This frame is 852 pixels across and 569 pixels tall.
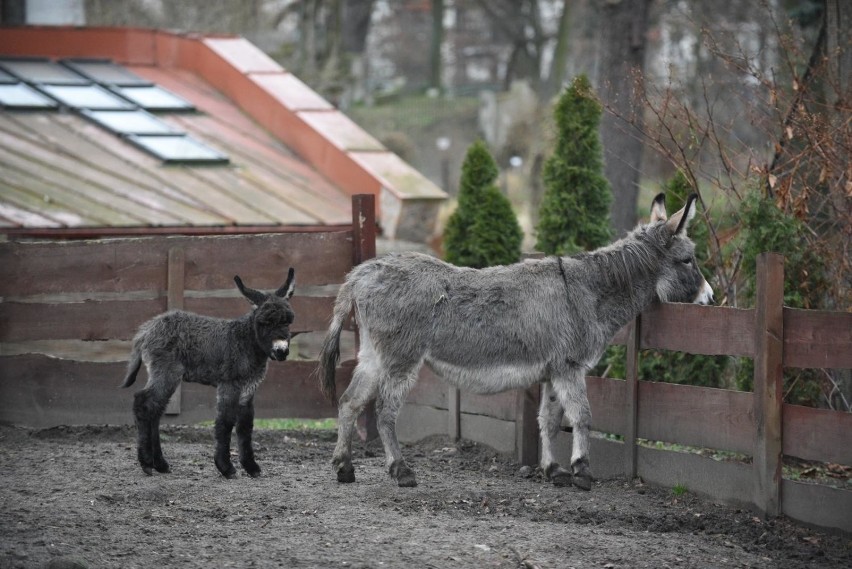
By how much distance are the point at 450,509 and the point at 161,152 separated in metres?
8.48

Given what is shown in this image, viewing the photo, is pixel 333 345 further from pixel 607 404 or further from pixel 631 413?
pixel 631 413

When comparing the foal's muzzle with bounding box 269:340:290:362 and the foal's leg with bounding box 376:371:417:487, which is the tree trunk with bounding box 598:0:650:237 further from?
the foal's muzzle with bounding box 269:340:290:362

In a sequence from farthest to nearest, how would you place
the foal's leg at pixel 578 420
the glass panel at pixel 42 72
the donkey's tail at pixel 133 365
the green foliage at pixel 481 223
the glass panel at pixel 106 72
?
the glass panel at pixel 106 72 < the glass panel at pixel 42 72 < the green foliage at pixel 481 223 < the donkey's tail at pixel 133 365 < the foal's leg at pixel 578 420

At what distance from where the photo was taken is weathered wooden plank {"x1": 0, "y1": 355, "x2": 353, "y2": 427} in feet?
29.9

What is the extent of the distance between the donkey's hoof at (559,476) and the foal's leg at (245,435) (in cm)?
202

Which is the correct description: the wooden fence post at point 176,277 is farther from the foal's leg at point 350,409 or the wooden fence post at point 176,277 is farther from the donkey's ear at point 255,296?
the foal's leg at point 350,409

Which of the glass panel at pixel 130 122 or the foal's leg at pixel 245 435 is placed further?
the glass panel at pixel 130 122

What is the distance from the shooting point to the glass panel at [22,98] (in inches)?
566

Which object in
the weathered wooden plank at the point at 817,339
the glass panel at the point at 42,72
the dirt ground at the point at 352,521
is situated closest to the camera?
the dirt ground at the point at 352,521

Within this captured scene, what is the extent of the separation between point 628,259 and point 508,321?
3.13 feet

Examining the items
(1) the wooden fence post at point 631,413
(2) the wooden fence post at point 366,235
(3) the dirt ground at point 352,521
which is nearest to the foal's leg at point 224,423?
(3) the dirt ground at point 352,521

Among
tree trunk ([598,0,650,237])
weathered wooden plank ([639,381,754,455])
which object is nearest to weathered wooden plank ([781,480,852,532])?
weathered wooden plank ([639,381,754,455])

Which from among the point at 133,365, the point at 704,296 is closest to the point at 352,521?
the point at 133,365

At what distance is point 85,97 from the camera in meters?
15.1
